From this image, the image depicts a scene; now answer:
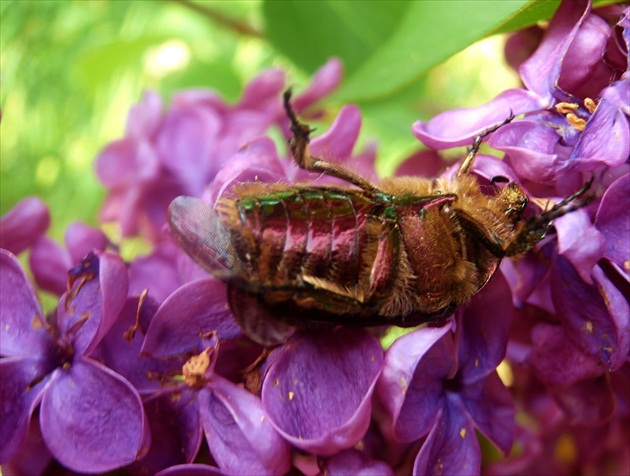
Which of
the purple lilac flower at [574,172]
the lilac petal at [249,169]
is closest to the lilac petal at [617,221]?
the purple lilac flower at [574,172]

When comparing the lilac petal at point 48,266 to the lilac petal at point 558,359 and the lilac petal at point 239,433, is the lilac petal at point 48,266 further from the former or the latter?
the lilac petal at point 558,359

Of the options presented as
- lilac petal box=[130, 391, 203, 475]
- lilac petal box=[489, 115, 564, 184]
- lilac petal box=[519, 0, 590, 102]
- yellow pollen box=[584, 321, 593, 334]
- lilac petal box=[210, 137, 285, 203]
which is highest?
lilac petal box=[519, 0, 590, 102]

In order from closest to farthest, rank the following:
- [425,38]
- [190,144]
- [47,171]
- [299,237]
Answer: [299,237]
[425,38]
[190,144]
[47,171]

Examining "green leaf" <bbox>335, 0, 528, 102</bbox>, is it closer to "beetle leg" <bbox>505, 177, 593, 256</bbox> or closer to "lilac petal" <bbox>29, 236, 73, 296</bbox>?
"beetle leg" <bbox>505, 177, 593, 256</bbox>

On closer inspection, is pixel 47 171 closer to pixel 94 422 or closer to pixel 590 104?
pixel 94 422

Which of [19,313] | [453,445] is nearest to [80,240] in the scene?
[19,313]

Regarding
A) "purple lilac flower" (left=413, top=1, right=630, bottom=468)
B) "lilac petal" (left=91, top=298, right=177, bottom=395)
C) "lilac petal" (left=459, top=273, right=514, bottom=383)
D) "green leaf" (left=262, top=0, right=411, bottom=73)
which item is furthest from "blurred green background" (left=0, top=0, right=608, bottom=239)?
"lilac petal" (left=91, top=298, right=177, bottom=395)

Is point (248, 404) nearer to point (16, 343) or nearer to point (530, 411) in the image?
point (16, 343)

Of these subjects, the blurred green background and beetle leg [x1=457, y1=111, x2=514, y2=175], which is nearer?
beetle leg [x1=457, y1=111, x2=514, y2=175]
